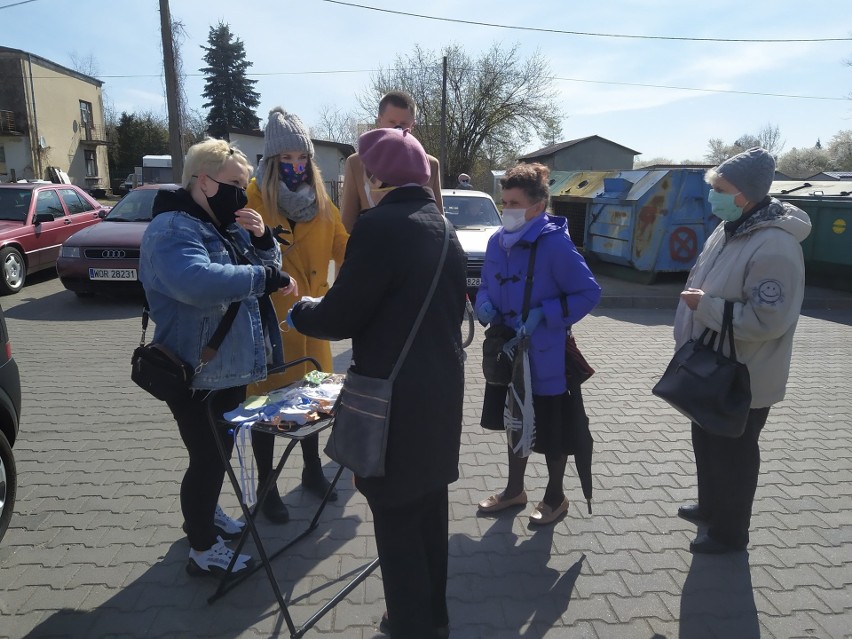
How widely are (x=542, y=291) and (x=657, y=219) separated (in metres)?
7.64

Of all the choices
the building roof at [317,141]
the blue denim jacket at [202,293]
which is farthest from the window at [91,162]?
the blue denim jacket at [202,293]

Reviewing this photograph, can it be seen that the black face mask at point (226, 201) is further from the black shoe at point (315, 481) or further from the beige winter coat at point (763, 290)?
the beige winter coat at point (763, 290)

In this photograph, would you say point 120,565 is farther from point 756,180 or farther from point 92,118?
point 92,118

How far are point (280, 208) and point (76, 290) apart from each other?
6934 millimetres

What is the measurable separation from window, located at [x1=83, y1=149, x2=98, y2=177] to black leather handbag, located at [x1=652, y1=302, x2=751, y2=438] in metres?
46.0

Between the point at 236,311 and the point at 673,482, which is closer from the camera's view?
the point at 236,311

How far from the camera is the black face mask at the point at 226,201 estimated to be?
8.22 ft

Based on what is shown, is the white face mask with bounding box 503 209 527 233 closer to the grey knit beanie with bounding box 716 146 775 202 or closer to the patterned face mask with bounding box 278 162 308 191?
the grey knit beanie with bounding box 716 146 775 202

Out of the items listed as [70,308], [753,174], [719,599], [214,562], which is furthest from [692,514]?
[70,308]

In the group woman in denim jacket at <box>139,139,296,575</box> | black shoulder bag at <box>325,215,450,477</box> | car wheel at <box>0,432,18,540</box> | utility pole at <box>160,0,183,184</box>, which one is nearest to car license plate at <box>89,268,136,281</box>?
car wheel at <box>0,432,18,540</box>

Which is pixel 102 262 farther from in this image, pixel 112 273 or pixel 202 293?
pixel 202 293

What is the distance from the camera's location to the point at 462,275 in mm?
2059

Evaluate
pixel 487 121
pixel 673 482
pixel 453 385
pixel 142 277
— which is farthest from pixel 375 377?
pixel 487 121

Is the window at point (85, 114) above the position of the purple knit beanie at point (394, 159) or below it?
above
